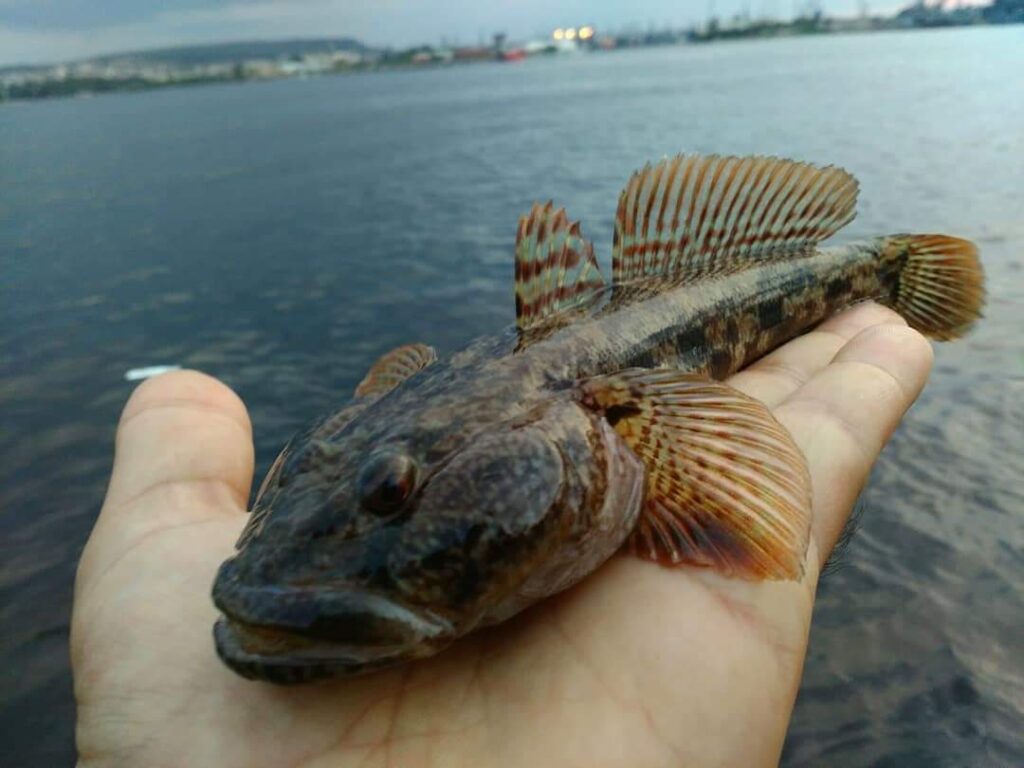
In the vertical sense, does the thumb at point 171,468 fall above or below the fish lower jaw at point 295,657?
below

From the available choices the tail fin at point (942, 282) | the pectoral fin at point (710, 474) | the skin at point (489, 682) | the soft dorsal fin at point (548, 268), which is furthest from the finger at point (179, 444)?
the tail fin at point (942, 282)

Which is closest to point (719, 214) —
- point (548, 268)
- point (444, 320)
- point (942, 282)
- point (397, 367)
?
point (548, 268)

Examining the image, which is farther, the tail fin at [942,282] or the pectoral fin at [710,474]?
the tail fin at [942,282]

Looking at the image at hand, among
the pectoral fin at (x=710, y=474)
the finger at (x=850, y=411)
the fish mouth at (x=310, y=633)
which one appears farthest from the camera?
the finger at (x=850, y=411)

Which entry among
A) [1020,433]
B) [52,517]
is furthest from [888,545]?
[52,517]

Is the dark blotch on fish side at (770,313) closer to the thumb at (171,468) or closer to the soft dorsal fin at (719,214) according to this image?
the soft dorsal fin at (719,214)

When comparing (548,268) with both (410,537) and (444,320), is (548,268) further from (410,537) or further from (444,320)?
(444,320)
